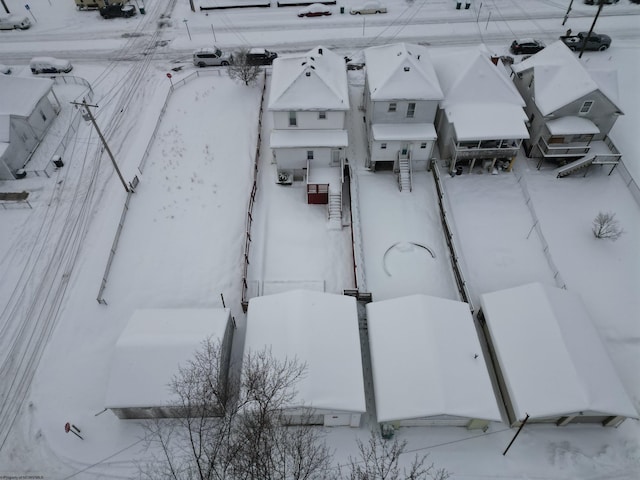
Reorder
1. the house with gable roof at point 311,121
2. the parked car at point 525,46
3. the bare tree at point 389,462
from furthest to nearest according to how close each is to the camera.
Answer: the parked car at point 525,46, the house with gable roof at point 311,121, the bare tree at point 389,462

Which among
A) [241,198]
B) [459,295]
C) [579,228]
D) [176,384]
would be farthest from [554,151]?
[176,384]

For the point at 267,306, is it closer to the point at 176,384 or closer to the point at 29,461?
the point at 176,384

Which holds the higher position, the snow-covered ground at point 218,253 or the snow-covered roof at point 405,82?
the snow-covered roof at point 405,82

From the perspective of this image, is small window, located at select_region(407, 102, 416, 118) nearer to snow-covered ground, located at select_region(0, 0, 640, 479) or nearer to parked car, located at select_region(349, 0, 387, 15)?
snow-covered ground, located at select_region(0, 0, 640, 479)

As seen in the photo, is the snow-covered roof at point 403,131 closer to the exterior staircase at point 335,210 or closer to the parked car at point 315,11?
the exterior staircase at point 335,210

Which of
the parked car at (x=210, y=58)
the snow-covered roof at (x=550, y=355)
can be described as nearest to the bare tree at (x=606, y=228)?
the snow-covered roof at (x=550, y=355)

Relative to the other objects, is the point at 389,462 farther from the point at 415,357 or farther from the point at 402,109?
the point at 402,109

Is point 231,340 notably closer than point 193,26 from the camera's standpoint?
Yes
